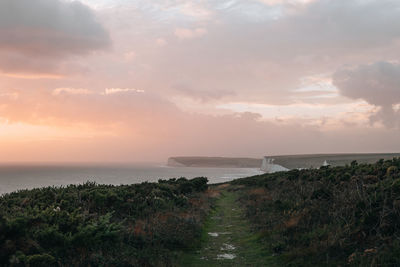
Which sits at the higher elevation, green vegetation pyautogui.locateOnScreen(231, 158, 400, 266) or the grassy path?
green vegetation pyautogui.locateOnScreen(231, 158, 400, 266)

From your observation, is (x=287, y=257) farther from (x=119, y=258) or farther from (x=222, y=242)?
(x=119, y=258)

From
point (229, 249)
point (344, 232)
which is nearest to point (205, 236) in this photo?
point (229, 249)

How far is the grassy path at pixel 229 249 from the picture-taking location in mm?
9906

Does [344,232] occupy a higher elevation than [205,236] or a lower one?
higher

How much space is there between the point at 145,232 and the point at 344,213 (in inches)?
285

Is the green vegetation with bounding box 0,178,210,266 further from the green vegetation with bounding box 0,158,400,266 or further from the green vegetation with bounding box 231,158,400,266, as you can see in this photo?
the green vegetation with bounding box 231,158,400,266

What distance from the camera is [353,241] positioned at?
9125 mm

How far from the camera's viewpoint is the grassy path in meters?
9.91

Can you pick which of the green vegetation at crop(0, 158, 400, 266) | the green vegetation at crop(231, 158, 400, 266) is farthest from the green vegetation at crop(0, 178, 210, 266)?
the green vegetation at crop(231, 158, 400, 266)

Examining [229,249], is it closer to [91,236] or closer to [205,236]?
[205,236]

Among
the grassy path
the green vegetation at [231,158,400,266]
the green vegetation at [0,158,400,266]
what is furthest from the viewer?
the grassy path

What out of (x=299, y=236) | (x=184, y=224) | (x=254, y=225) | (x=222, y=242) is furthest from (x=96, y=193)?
(x=299, y=236)

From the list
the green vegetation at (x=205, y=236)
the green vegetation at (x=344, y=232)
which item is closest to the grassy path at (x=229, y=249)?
the green vegetation at (x=205, y=236)

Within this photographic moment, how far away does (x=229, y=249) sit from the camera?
38.2 feet
